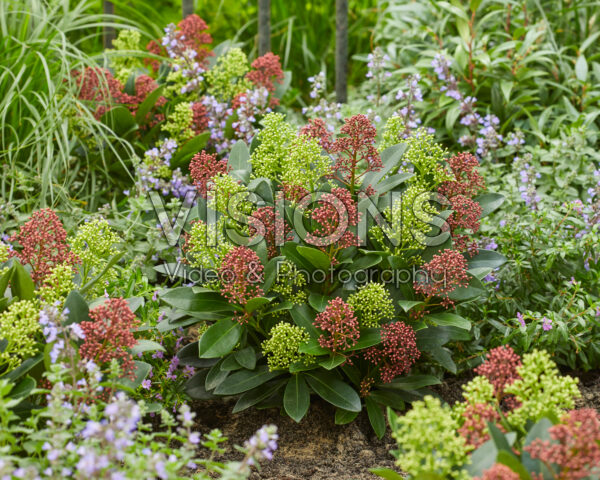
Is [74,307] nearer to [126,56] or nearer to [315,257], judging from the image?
[315,257]

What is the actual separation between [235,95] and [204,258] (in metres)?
1.84

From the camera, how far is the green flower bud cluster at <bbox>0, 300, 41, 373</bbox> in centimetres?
196

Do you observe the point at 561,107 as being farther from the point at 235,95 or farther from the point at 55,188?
Answer: the point at 55,188

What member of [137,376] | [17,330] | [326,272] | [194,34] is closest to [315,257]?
[326,272]

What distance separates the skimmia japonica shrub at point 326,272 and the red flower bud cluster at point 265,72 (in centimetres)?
133

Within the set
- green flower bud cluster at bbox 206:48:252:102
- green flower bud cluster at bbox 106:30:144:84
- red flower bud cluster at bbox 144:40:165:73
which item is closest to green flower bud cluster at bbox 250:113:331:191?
green flower bud cluster at bbox 206:48:252:102

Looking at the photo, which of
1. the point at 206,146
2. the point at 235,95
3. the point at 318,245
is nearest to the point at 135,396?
the point at 318,245

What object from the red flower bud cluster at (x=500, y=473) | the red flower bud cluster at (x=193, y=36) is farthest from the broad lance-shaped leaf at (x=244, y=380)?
the red flower bud cluster at (x=193, y=36)

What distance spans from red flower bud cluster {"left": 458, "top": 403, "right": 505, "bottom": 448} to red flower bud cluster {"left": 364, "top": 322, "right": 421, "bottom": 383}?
0.52 m

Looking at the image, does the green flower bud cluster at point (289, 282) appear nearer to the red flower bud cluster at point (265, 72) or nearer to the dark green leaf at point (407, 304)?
the dark green leaf at point (407, 304)

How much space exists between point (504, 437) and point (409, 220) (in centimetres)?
88

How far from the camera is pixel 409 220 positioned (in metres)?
2.32

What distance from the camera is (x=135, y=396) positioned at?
2418 mm

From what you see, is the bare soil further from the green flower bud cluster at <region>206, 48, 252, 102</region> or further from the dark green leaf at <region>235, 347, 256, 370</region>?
the green flower bud cluster at <region>206, 48, 252, 102</region>
